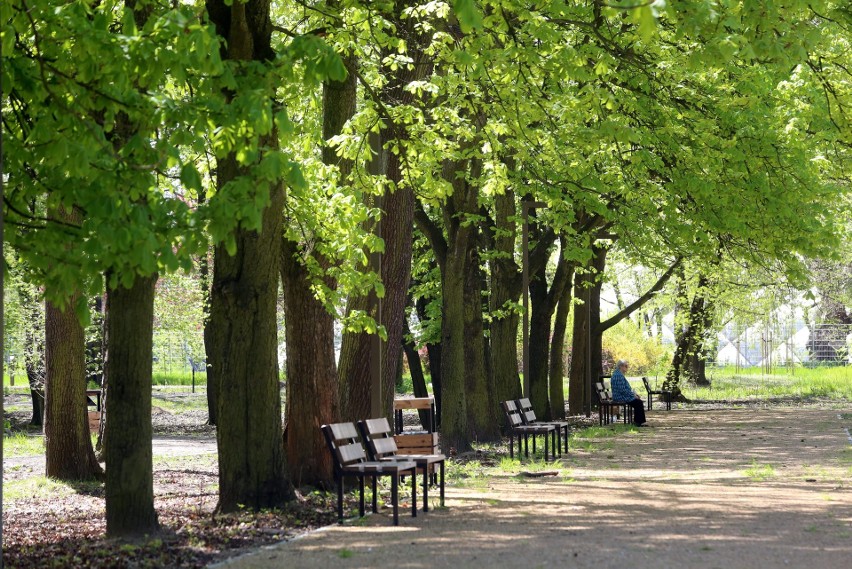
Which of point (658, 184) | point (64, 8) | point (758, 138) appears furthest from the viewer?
point (658, 184)

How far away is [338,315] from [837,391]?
36770 mm

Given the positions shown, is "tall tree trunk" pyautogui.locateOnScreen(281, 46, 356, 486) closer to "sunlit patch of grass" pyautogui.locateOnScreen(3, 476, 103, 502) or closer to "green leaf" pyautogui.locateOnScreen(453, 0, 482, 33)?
"sunlit patch of grass" pyautogui.locateOnScreen(3, 476, 103, 502)

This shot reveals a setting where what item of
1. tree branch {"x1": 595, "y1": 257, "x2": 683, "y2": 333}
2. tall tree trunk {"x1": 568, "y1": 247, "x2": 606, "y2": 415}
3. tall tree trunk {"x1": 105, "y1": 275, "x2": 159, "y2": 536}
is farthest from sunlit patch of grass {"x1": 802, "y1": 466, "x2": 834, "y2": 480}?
tree branch {"x1": 595, "y1": 257, "x2": 683, "y2": 333}

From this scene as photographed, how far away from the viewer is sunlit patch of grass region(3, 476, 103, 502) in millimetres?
15047

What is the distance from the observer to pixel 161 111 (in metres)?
8.33

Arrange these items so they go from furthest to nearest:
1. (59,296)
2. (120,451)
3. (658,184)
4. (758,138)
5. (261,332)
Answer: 1. (658,184)
2. (758,138)
3. (261,332)
4. (120,451)
5. (59,296)

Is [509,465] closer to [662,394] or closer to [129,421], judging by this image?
[129,421]

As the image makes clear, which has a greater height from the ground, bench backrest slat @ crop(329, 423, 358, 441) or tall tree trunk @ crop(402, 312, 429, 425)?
tall tree trunk @ crop(402, 312, 429, 425)

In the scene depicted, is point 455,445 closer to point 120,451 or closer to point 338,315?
point 338,315

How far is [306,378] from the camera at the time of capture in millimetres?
13023

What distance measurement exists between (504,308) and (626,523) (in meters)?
13.1

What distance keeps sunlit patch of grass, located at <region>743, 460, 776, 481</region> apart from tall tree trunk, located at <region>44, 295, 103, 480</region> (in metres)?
8.92

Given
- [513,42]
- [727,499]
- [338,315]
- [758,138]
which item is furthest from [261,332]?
[758,138]

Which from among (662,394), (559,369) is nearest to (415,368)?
(559,369)
